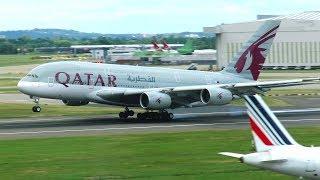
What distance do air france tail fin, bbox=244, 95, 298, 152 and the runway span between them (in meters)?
20.7

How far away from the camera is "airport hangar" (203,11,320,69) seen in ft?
409

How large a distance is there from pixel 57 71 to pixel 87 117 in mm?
4313

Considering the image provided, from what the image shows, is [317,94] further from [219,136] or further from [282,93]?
[219,136]

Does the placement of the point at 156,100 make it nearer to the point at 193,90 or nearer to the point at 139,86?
the point at 193,90

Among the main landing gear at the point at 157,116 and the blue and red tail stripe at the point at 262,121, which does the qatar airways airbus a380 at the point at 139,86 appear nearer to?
the main landing gear at the point at 157,116

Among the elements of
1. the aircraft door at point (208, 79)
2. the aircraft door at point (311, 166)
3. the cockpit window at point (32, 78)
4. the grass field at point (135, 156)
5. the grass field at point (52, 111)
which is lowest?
the grass field at point (52, 111)

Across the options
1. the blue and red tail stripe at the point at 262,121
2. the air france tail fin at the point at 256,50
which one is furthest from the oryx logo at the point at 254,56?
the blue and red tail stripe at the point at 262,121

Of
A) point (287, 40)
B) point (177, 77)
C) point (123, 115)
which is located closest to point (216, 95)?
point (177, 77)

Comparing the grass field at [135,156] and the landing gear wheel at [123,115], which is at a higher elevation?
the grass field at [135,156]

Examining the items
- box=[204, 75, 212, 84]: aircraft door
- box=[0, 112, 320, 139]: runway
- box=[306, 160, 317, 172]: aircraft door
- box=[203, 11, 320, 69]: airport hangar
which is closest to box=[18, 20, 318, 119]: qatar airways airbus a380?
box=[204, 75, 212, 84]: aircraft door

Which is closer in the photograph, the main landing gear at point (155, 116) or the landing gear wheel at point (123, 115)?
the main landing gear at point (155, 116)

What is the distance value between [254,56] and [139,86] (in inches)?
311

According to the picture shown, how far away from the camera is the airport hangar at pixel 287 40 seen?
409ft

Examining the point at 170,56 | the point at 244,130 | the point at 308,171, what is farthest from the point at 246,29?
the point at 308,171
